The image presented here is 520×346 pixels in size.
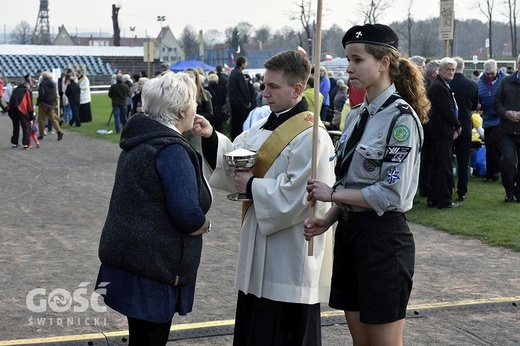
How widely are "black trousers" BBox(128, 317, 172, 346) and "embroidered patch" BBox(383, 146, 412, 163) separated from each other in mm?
1395

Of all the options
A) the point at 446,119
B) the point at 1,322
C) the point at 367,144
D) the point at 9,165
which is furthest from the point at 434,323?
the point at 9,165

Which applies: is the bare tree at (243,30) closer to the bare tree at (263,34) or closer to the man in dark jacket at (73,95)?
the bare tree at (263,34)

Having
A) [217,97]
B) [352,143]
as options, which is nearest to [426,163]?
[217,97]

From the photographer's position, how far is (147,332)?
161 inches

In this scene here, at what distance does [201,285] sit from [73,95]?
2306cm

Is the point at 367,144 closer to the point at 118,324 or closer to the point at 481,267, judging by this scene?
the point at 118,324

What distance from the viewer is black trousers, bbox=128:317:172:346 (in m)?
4.09

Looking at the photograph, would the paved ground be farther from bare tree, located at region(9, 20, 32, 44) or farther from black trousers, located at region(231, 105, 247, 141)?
bare tree, located at region(9, 20, 32, 44)

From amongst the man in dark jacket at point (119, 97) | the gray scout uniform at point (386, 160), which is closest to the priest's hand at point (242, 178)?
the gray scout uniform at point (386, 160)

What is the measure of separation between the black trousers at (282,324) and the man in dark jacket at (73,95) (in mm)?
25484

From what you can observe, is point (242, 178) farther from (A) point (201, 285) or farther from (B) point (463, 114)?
(B) point (463, 114)

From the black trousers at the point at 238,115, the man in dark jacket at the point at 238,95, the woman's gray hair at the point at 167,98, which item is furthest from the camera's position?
the black trousers at the point at 238,115

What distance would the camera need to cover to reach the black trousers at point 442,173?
11.6 meters

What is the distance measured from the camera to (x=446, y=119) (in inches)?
452
